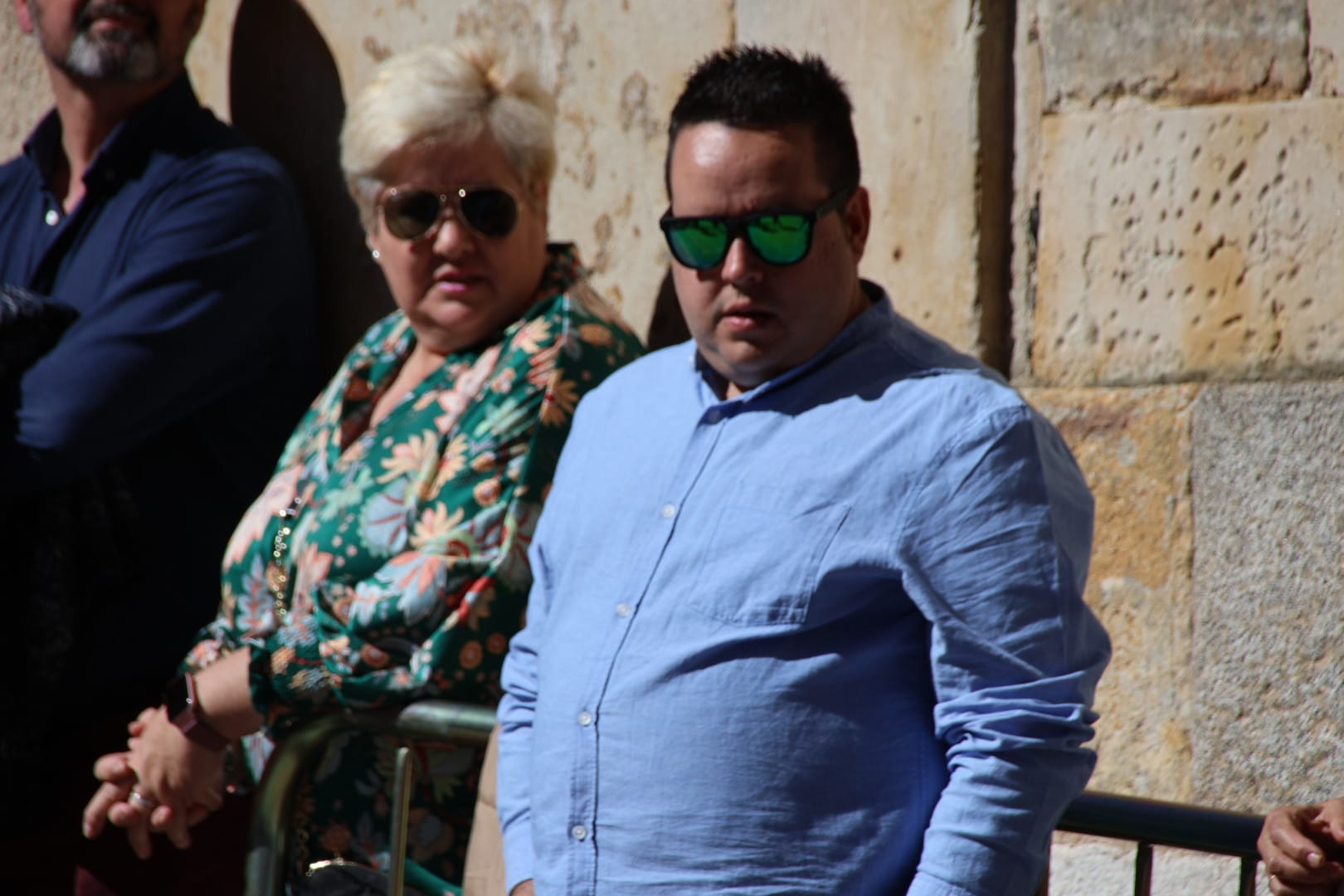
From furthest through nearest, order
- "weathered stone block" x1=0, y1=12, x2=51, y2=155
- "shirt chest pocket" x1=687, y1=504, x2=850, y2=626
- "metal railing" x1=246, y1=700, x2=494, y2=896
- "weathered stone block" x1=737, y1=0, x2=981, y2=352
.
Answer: "weathered stone block" x1=0, y1=12, x2=51, y2=155 → "weathered stone block" x1=737, y1=0, x2=981, y2=352 → "metal railing" x1=246, y1=700, x2=494, y2=896 → "shirt chest pocket" x1=687, y1=504, x2=850, y2=626

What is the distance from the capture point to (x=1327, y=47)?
2648 mm

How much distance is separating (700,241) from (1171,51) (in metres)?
1.23

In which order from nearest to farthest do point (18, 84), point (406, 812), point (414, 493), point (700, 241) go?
point (700, 241) → point (406, 812) → point (414, 493) → point (18, 84)

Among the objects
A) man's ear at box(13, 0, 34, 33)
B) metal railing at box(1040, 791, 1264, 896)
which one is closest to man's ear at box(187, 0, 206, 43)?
man's ear at box(13, 0, 34, 33)

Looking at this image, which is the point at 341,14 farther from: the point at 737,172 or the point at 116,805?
the point at 737,172

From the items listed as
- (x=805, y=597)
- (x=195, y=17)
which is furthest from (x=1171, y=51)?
(x=195, y=17)

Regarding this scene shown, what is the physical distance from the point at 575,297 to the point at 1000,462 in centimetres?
119

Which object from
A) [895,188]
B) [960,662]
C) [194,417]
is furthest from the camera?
[194,417]

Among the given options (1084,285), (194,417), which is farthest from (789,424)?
(194,417)

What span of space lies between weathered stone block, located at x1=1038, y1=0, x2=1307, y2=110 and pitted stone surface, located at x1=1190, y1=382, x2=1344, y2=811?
518mm

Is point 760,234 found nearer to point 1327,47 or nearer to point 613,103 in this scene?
point 1327,47

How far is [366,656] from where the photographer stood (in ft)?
8.32

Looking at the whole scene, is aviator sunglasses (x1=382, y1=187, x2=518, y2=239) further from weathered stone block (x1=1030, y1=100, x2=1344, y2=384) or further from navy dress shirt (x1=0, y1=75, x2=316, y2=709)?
weathered stone block (x1=1030, y1=100, x2=1344, y2=384)

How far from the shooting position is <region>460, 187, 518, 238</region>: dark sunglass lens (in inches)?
113
